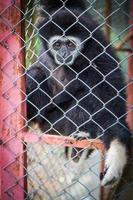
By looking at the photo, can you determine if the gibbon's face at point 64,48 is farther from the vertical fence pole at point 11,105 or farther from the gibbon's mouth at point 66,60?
the vertical fence pole at point 11,105

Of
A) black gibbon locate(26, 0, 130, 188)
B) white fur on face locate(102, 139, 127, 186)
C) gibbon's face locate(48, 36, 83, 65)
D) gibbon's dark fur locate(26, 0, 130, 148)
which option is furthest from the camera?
gibbon's face locate(48, 36, 83, 65)

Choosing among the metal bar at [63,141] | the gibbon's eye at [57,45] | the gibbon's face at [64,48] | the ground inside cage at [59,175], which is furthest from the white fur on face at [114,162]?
the gibbon's eye at [57,45]

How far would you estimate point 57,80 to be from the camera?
3594 mm

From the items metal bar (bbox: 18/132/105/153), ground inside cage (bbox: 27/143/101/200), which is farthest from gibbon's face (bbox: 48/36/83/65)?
metal bar (bbox: 18/132/105/153)

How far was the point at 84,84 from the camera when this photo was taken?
3.39 m

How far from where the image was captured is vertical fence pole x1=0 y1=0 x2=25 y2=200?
2.68 m

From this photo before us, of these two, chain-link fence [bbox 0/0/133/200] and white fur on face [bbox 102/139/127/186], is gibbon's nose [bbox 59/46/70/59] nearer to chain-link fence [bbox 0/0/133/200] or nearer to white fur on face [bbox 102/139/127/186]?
chain-link fence [bbox 0/0/133/200]

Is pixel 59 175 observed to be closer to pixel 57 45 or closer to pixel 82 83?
pixel 82 83

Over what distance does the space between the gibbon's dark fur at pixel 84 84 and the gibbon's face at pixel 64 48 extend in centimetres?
4

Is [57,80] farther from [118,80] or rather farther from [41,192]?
[41,192]

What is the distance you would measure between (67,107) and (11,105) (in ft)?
3.32

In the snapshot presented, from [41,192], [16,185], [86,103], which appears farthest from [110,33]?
[16,185]

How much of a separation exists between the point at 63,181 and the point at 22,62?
1.10 meters

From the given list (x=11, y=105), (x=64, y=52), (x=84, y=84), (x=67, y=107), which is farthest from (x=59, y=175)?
(x=64, y=52)
